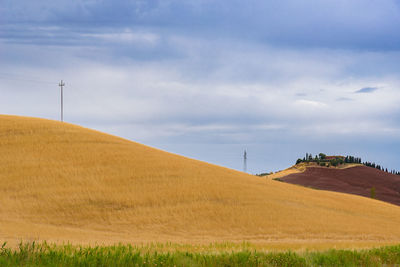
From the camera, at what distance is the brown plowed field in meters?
88.8

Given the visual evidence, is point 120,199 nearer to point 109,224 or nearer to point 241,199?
point 109,224

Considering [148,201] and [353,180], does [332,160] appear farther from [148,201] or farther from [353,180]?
[148,201]

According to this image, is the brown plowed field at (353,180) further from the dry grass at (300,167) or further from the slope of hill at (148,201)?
the slope of hill at (148,201)

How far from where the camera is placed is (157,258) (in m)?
12.0

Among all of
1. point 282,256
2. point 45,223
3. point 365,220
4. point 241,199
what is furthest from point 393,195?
point 282,256

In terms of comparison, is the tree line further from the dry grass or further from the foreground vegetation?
the foreground vegetation

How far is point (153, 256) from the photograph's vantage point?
Result: 1221 cm

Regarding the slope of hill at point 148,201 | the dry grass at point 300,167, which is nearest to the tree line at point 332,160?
the dry grass at point 300,167

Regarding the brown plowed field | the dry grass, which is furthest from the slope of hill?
the dry grass

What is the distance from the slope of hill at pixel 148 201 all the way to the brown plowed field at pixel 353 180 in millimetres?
37873

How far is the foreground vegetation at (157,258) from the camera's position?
37.7ft

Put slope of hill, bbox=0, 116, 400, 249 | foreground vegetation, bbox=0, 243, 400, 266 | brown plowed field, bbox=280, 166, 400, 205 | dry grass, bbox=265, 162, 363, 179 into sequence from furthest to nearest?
dry grass, bbox=265, 162, 363, 179 < brown plowed field, bbox=280, 166, 400, 205 < slope of hill, bbox=0, 116, 400, 249 < foreground vegetation, bbox=0, 243, 400, 266

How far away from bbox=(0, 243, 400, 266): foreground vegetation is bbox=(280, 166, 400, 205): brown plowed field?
74.9 m

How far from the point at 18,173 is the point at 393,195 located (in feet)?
230
